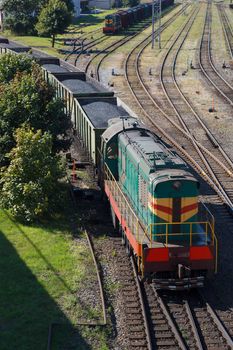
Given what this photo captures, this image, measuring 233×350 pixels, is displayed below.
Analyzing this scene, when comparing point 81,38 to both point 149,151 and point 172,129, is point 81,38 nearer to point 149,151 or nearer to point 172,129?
point 172,129

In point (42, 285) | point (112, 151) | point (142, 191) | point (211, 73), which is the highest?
point (112, 151)

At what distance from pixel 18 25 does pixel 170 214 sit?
226ft

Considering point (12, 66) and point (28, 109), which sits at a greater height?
point (12, 66)

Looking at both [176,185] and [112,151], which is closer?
[176,185]

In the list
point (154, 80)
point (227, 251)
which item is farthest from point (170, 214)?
point (154, 80)

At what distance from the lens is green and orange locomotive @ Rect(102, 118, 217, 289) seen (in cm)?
1481

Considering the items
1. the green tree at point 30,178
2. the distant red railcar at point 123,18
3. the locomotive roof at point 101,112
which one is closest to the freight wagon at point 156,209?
the green tree at point 30,178

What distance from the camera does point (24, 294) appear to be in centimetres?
1530

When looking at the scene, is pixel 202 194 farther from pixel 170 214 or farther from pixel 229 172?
pixel 170 214

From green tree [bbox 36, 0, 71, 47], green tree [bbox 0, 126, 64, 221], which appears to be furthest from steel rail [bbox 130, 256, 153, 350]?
green tree [bbox 36, 0, 71, 47]

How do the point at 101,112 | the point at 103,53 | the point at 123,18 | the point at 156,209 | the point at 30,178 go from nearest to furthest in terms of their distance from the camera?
the point at 156,209 → the point at 30,178 → the point at 101,112 → the point at 103,53 → the point at 123,18

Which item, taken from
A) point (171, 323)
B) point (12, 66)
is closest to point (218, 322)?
point (171, 323)

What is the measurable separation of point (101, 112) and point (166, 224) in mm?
10137

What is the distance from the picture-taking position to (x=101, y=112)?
24.1 m
